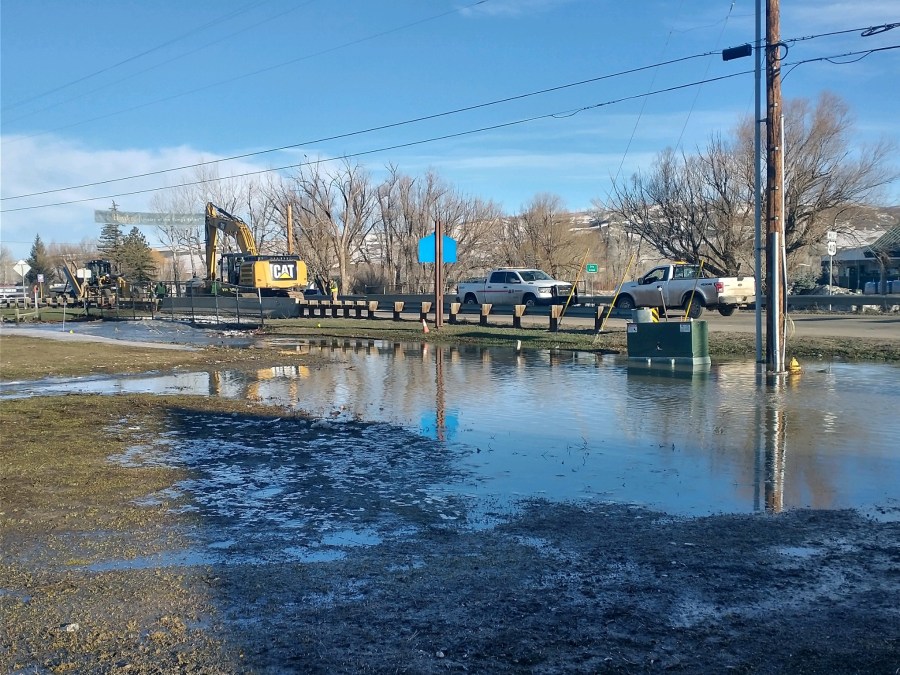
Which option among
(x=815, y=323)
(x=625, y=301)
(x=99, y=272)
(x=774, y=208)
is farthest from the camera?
(x=99, y=272)

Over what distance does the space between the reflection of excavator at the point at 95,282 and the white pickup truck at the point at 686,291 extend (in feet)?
113

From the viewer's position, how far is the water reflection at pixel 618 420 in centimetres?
757

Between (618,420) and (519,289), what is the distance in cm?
2560

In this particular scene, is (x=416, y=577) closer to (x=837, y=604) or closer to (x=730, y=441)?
(x=837, y=604)

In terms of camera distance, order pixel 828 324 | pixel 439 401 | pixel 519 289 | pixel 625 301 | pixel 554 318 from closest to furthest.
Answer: pixel 439 401 → pixel 554 318 → pixel 828 324 → pixel 625 301 → pixel 519 289

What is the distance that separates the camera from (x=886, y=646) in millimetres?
4133

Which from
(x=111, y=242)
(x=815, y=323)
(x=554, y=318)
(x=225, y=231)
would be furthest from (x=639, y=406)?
(x=111, y=242)

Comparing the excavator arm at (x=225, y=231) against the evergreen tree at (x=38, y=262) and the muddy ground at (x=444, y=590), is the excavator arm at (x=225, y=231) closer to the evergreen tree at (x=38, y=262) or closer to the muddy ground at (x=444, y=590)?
the muddy ground at (x=444, y=590)

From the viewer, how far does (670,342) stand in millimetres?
17922

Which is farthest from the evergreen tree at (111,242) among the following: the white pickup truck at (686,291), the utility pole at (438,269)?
the white pickup truck at (686,291)

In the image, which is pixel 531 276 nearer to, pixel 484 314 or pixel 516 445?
pixel 484 314

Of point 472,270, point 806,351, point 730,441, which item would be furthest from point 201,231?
point 730,441

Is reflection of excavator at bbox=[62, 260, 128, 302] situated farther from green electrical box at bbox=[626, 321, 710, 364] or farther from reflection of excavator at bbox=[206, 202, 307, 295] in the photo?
green electrical box at bbox=[626, 321, 710, 364]

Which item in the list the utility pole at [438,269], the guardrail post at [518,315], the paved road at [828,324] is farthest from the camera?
the utility pole at [438,269]
